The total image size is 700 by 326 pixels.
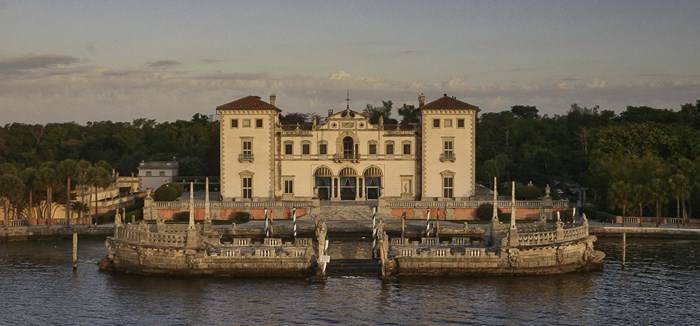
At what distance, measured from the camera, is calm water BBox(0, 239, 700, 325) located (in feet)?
149

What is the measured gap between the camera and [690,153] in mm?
94938

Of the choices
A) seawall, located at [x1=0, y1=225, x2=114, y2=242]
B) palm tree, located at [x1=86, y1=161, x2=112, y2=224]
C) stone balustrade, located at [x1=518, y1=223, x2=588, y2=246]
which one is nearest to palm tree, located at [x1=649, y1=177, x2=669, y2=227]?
stone balustrade, located at [x1=518, y1=223, x2=588, y2=246]

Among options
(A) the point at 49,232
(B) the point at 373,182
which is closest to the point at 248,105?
(B) the point at 373,182

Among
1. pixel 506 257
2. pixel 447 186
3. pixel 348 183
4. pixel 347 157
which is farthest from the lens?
pixel 348 183

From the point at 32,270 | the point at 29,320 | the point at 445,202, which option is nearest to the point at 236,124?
the point at 445,202

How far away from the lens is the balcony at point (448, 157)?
3686 inches

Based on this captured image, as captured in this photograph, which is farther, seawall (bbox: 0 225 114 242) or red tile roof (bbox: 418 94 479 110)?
red tile roof (bbox: 418 94 479 110)

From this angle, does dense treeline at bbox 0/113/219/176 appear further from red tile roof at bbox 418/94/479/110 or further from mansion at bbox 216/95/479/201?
red tile roof at bbox 418/94/479/110

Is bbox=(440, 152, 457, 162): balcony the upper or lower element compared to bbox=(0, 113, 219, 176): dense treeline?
Result: lower

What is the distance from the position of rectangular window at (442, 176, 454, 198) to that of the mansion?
0.15ft

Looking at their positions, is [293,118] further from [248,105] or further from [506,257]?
[506,257]

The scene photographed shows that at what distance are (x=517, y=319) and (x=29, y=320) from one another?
21047 mm

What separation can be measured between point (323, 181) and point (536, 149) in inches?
1124

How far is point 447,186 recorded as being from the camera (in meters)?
94.2
